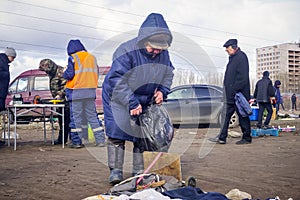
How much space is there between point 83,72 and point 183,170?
337 centimetres

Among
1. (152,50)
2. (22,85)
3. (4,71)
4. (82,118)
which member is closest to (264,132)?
(82,118)

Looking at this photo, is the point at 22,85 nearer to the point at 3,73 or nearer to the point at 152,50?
the point at 3,73

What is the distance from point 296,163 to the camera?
Answer: 592 cm

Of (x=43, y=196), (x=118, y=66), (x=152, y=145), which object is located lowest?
(x=43, y=196)

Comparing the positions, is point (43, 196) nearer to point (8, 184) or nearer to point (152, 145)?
point (8, 184)

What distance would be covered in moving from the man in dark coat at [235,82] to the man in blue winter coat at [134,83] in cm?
383

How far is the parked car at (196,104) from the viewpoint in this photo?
526 inches

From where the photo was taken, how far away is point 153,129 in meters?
4.73

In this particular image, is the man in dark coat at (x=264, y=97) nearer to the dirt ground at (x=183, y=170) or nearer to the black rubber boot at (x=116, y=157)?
the dirt ground at (x=183, y=170)

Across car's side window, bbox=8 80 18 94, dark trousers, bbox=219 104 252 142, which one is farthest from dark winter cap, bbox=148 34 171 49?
car's side window, bbox=8 80 18 94

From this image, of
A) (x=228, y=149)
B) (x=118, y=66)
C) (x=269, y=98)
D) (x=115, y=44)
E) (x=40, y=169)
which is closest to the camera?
(x=118, y=66)

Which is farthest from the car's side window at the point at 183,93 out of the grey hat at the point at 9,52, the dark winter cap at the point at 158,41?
the dark winter cap at the point at 158,41

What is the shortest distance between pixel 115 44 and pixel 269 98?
8.78 metres

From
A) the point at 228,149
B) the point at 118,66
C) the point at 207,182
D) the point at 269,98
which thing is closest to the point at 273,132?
the point at 269,98
